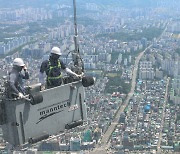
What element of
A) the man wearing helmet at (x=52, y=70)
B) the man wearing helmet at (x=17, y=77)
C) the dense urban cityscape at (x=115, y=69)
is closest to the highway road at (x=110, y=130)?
the dense urban cityscape at (x=115, y=69)

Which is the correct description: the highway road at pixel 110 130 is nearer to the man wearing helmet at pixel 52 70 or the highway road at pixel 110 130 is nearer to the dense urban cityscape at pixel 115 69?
the dense urban cityscape at pixel 115 69

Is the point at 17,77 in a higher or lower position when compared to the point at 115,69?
higher

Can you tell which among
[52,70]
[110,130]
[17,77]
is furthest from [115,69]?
[17,77]

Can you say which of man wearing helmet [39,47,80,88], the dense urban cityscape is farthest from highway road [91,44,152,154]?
man wearing helmet [39,47,80,88]

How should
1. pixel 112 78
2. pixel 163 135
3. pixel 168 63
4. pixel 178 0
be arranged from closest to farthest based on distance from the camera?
pixel 163 135, pixel 112 78, pixel 168 63, pixel 178 0

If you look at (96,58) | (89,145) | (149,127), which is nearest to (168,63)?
(96,58)

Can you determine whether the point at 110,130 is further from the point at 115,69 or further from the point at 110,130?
the point at 115,69

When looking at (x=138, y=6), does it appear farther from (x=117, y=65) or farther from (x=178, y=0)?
(x=117, y=65)

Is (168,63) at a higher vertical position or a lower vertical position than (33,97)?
lower
